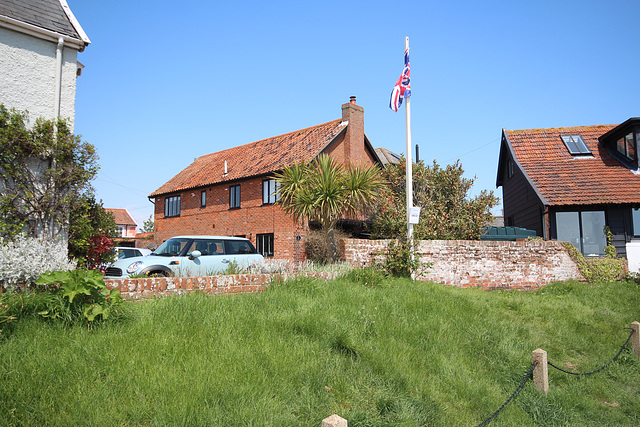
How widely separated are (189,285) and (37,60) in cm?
548

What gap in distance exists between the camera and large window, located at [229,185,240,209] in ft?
78.6

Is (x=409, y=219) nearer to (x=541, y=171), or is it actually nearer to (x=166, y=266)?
(x=166, y=266)

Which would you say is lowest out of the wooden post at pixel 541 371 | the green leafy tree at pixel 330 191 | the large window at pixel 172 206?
the wooden post at pixel 541 371

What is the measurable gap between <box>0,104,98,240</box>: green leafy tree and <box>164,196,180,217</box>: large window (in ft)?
69.5

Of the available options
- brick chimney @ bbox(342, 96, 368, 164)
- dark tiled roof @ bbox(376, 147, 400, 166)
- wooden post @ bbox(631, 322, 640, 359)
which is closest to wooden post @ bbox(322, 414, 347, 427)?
wooden post @ bbox(631, 322, 640, 359)

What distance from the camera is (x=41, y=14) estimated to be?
877cm

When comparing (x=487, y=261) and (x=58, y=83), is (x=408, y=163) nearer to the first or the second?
(x=487, y=261)

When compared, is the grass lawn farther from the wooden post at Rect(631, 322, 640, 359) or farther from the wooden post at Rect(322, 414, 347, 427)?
the wooden post at Rect(322, 414, 347, 427)

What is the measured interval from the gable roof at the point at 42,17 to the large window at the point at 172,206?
20013mm

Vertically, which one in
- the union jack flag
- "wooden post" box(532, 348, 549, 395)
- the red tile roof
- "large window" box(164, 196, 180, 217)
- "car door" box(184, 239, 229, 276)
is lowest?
"wooden post" box(532, 348, 549, 395)

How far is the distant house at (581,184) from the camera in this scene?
17016mm

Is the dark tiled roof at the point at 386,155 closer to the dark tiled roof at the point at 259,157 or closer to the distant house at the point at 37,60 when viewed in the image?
the dark tiled roof at the point at 259,157

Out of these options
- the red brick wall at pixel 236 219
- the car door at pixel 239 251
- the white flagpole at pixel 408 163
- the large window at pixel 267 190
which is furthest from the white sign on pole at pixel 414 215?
the large window at pixel 267 190

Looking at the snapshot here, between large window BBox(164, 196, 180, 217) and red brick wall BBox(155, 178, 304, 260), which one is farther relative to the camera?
large window BBox(164, 196, 180, 217)
